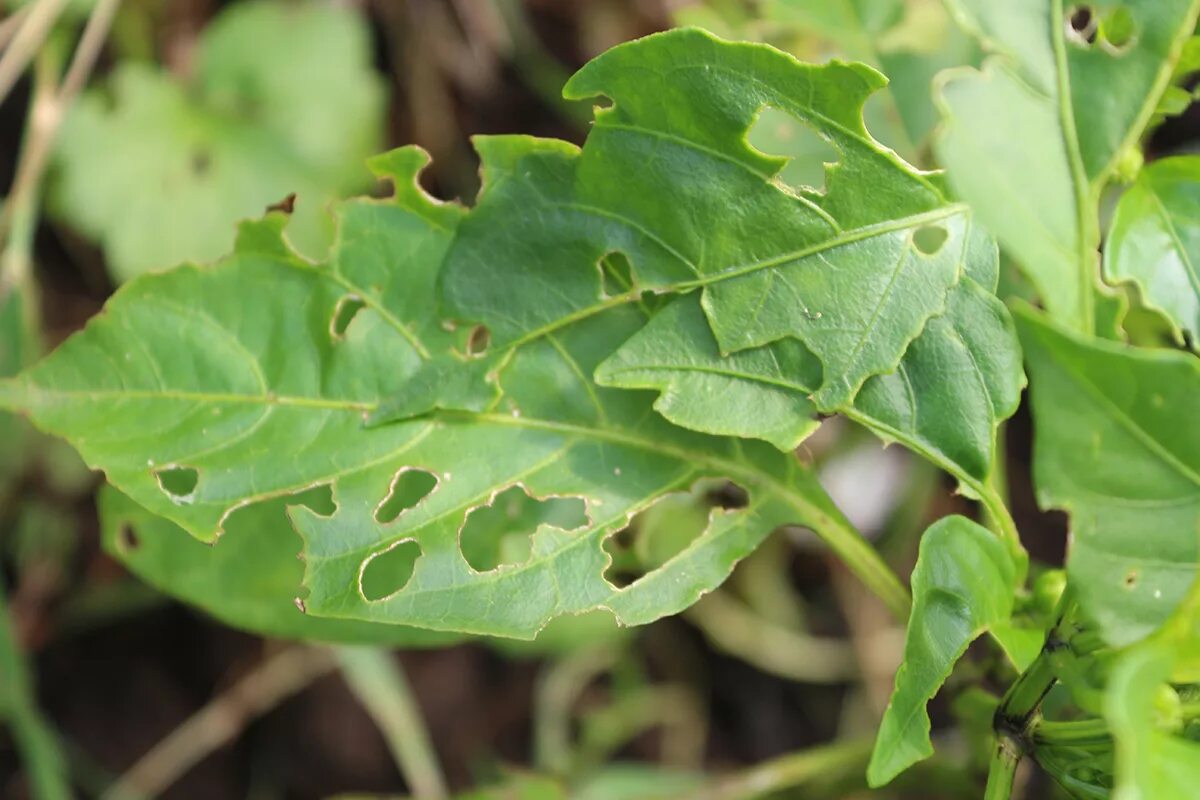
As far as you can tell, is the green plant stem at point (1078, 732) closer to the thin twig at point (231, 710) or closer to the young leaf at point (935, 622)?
the young leaf at point (935, 622)

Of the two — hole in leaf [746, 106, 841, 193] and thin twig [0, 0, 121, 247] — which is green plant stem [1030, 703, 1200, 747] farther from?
thin twig [0, 0, 121, 247]

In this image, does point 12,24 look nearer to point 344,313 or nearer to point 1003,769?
point 344,313

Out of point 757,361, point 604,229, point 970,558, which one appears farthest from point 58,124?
point 970,558

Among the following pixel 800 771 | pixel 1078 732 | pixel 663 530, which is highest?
pixel 1078 732

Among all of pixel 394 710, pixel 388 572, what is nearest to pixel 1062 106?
pixel 388 572

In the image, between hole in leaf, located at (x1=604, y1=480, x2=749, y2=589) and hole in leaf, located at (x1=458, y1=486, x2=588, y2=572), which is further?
hole in leaf, located at (x1=604, y1=480, x2=749, y2=589)

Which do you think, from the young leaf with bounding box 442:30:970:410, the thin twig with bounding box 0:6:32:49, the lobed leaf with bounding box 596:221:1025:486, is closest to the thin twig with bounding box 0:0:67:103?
the thin twig with bounding box 0:6:32:49
